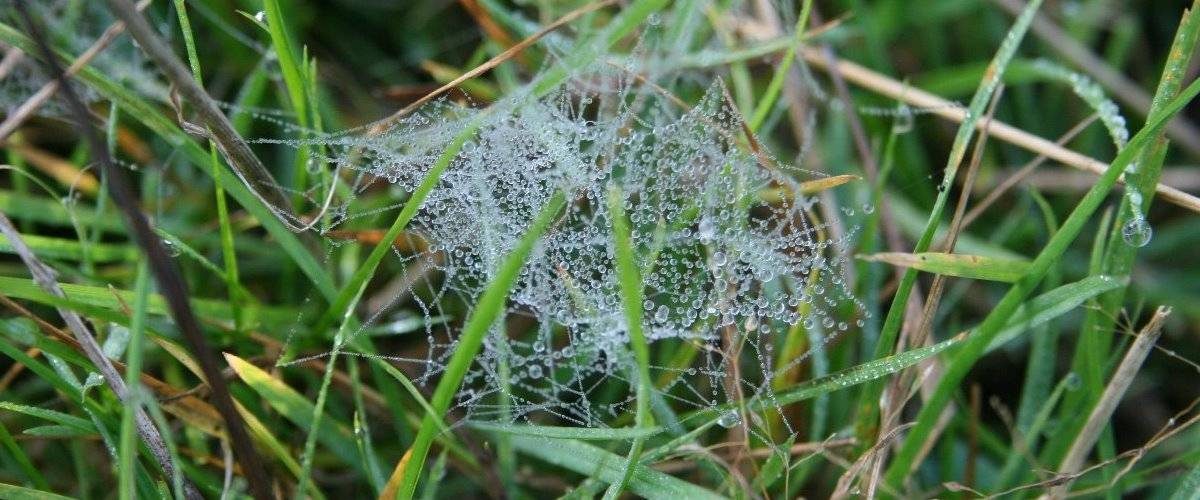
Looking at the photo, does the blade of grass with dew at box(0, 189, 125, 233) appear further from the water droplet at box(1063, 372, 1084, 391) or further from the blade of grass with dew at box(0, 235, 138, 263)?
the water droplet at box(1063, 372, 1084, 391)

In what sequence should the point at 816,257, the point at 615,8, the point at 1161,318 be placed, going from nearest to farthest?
the point at 1161,318, the point at 816,257, the point at 615,8

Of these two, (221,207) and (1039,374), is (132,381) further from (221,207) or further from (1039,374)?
(1039,374)

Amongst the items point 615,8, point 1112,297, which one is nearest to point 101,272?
point 615,8

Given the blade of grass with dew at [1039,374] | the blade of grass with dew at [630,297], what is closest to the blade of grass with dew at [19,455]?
the blade of grass with dew at [630,297]

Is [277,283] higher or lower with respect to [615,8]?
lower

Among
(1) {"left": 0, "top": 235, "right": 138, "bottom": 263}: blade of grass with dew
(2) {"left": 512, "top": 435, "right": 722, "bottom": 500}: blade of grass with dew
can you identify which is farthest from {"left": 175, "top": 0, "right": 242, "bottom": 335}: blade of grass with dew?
(2) {"left": 512, "top": 435, "right": 722, "bottom": 500}: blade of grass with dew

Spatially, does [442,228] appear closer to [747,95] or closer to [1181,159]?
[747,95]

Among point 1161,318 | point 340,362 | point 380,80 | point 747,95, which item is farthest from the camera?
point 380,80
